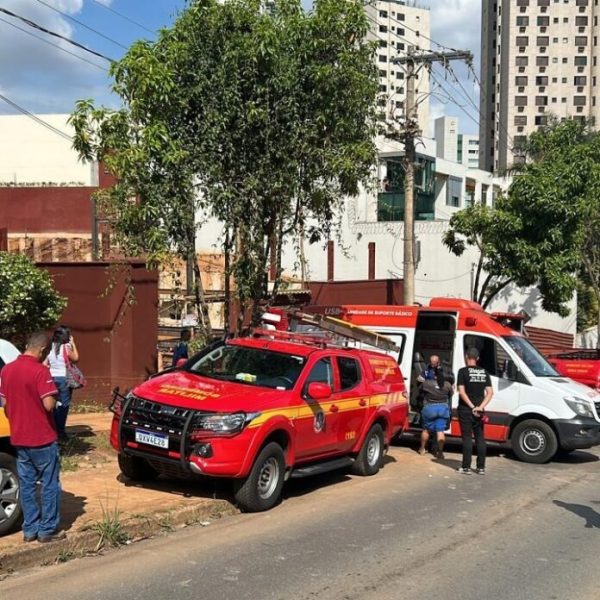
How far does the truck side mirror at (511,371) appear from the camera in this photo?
1227 cm

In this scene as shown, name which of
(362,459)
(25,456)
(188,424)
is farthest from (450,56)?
(25,456)

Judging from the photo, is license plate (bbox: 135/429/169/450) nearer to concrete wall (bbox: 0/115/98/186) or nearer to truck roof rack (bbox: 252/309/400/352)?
truck roof rack (bbox: 252/309/400/352)

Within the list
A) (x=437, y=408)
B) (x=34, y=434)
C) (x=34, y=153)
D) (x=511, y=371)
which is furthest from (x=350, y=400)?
(x=34, y=153)

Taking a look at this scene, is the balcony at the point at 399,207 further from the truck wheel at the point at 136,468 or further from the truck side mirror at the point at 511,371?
the truck wheel at the point at 136,468

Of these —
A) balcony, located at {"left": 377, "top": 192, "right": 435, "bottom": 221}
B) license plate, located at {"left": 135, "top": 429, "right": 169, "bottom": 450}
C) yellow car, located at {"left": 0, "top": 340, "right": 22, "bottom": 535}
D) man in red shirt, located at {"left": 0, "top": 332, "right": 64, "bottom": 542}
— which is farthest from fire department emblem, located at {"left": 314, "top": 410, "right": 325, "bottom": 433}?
balcony, located at {"left": 377, "top": 192, "right": 435, "bottom": 221}

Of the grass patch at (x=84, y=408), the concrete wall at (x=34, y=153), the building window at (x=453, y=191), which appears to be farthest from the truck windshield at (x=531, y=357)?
the concrete wall at (x=34, y=153)

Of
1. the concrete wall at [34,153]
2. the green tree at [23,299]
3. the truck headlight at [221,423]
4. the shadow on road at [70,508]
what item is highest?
the concrete wall at [34,153]

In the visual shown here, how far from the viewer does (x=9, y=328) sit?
941cm

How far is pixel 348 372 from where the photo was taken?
9.63m

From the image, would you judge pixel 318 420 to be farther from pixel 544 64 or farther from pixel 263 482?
pixel 544 64

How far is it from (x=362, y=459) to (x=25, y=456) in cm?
509

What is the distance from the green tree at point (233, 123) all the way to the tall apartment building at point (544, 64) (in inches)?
4478

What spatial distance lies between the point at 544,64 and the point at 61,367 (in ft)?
416

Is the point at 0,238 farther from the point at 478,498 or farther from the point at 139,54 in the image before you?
the point at 478,498
